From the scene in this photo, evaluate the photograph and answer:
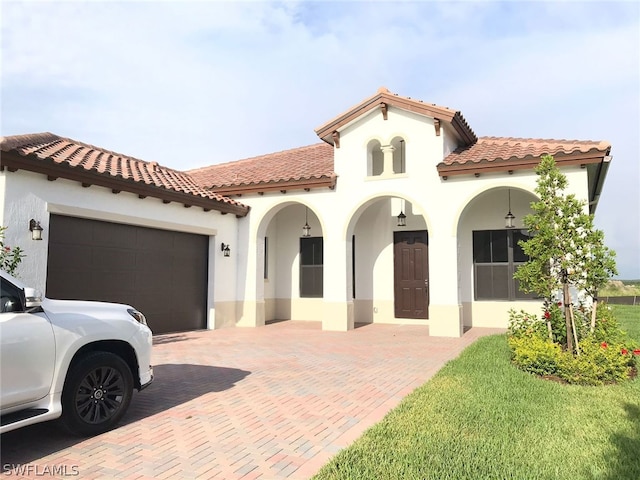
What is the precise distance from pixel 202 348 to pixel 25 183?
4.56m

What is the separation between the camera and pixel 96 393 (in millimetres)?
4297

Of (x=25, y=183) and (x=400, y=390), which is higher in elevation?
(x=25, y=183)

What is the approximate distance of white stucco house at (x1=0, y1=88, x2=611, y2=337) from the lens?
888cm

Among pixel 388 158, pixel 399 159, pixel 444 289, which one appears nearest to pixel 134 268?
pixel 388 158

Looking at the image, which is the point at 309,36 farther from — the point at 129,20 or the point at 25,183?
the point at 25,183

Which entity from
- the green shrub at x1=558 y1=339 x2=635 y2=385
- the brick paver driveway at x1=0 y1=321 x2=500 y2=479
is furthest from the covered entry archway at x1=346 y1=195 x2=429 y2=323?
the green shrub at x1=558 y1=339 x2=635 y2=385

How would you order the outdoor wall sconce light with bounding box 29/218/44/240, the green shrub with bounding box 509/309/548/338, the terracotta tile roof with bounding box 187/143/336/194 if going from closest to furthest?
the green shrub with bounding box 509/309/548/338, the outdoor wall sconce light with bounding box 29/218/44/240, the terracotta tile roof with bounding box 187/143/336/194

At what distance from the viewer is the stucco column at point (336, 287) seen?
1200 centimetres

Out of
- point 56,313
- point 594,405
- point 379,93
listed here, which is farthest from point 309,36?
point 594,405

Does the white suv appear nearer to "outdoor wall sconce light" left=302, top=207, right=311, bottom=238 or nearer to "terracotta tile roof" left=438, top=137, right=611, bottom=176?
"terracotta tile roof" left=438, top=137, right=611, bottom=176

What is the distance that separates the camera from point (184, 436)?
13.6ft

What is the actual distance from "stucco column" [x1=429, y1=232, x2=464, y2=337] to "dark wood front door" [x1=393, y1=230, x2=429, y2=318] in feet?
6.98

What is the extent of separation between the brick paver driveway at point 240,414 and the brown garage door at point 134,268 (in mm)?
1775

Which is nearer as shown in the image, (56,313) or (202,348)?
(56,313)
